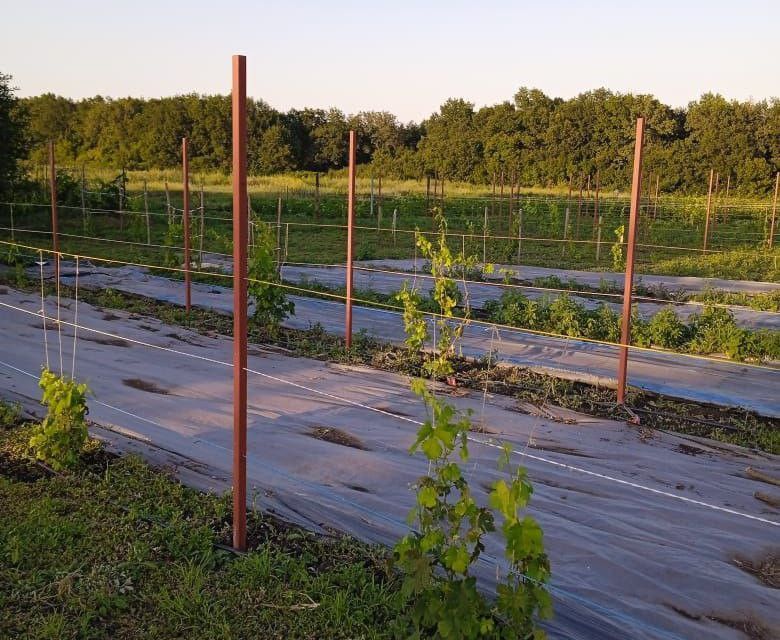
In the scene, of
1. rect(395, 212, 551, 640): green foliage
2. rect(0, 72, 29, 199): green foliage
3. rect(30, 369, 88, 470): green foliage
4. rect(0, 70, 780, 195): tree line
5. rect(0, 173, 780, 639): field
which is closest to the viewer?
rect(395, 212, 551, 640): green foliage

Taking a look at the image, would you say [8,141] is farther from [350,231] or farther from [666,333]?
[666,333]

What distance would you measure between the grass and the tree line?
31.0 m

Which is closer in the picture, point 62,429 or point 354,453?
point 62,429

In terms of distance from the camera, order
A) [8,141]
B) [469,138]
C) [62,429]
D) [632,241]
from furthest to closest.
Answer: [469,138] → [8,141] → [632,241] → [62,429]

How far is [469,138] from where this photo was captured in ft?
135

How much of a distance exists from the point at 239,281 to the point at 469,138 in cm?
3926

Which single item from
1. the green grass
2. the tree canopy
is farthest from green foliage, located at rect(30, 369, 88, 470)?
the tree canopy

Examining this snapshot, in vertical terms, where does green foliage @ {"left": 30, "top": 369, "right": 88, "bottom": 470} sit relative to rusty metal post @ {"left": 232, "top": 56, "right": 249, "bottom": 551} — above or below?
below

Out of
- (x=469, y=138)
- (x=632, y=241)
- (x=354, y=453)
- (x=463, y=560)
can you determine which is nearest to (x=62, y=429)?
(x=354, y=453)

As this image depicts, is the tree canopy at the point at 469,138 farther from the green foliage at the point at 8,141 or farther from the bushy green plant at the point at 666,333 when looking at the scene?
the bushy green plant at the point at 666,333

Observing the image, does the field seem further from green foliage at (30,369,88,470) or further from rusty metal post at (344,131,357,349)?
rusty metal post at (344,131,357,349)

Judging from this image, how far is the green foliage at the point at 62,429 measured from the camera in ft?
14.5

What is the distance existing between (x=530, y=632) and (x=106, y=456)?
3.00 m

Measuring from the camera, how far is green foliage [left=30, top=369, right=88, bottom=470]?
4.43 meters
